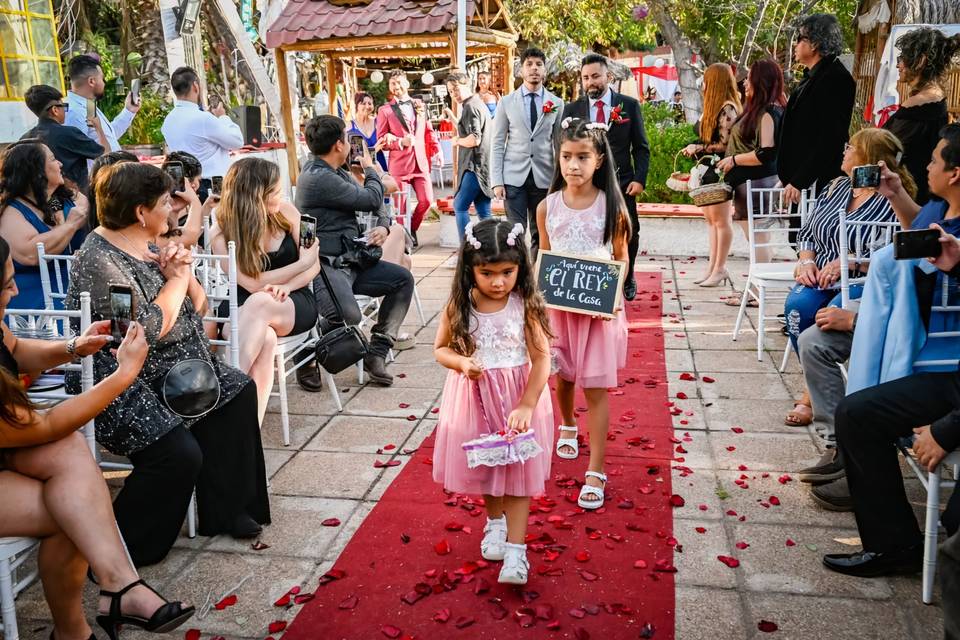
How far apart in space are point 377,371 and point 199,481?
2.05m

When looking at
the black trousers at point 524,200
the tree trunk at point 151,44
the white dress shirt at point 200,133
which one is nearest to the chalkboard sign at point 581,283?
the black trousers at point 524,200

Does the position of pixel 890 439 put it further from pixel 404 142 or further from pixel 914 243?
pixel 404 142

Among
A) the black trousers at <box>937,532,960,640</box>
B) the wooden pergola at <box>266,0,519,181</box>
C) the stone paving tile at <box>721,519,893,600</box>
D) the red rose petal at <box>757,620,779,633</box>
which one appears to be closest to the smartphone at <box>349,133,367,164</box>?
the stone paving tile at <box>721,519,893,600</box>

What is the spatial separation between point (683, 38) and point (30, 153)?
15.5 m

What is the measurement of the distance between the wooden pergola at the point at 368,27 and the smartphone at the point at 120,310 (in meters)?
8.44

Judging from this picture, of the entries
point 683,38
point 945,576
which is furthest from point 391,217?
point 683,38

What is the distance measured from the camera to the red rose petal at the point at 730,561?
10.2ft

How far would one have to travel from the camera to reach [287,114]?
11977 millimetres

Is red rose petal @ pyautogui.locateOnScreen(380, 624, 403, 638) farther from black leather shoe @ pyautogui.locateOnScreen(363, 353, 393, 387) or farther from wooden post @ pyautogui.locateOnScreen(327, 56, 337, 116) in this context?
wooden post @ pyautogui.locateOnScreen(327, 56, 337, 116)

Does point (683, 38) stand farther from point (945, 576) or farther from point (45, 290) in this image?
point (945, 576)

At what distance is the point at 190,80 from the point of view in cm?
658

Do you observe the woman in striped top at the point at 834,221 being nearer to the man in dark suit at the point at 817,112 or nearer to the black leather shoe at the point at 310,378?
the man in dark suit at the point at 817,112

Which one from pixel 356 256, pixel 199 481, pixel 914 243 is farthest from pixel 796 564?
pixel 356 256

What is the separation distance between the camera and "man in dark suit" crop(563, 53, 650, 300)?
6.49m
